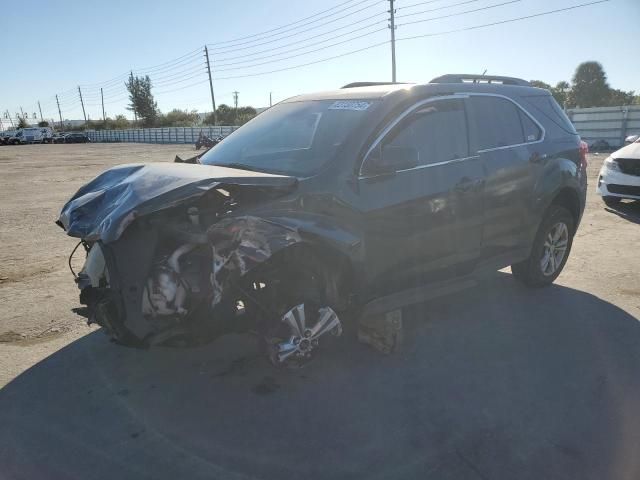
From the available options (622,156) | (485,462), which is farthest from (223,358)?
(622,156)

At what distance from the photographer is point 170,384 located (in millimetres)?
3594

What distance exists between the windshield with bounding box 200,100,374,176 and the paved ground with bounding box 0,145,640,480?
150cm

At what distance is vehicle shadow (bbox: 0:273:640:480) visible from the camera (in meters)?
2.78

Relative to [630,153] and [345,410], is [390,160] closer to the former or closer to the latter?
[345,410]

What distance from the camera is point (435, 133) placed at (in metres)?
Answer: 4.25

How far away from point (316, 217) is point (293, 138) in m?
1.08

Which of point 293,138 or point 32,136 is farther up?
point 293,138

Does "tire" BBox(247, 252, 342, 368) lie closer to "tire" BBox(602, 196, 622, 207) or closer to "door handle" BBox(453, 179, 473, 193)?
"door handle" BBox(453, 179, 473, 193)

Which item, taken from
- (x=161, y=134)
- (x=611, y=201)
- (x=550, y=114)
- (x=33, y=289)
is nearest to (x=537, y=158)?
(x=550, y=114)

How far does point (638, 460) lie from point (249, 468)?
2.11 meters

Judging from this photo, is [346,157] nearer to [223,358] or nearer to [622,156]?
[223,358]

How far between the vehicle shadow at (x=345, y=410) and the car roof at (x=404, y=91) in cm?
202

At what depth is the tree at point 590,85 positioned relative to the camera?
68938 millimetres

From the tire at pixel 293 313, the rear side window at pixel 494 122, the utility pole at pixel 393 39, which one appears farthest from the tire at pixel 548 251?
the utility pole at pixel 393 39
